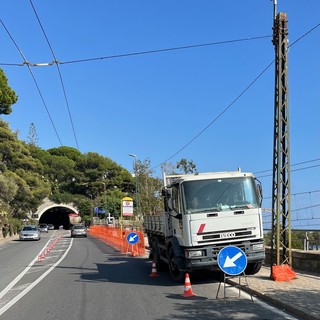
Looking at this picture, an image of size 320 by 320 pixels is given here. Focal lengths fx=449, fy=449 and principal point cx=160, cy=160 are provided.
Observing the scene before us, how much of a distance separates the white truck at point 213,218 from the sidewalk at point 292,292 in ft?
2.73

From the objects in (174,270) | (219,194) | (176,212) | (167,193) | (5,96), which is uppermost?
(5,96)

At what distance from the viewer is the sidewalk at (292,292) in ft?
25.8

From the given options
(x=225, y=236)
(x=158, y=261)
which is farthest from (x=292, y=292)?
(x=158, y=261)

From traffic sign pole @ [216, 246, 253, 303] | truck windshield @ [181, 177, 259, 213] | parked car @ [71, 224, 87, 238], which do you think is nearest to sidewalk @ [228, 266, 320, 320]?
traffic sign pole @ [216, 246, 253, 303]

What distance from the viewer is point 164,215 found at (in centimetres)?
1379

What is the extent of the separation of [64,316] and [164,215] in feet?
20.0

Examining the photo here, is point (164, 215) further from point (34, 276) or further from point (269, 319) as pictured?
point (269, 319)

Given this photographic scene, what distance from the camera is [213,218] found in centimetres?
1155

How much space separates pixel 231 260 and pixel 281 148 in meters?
4.05

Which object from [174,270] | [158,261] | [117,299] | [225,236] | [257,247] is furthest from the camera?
[158,261]

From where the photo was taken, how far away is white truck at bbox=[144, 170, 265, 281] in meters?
11.4

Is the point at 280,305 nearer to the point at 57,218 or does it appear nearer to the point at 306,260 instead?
the point at 306,260

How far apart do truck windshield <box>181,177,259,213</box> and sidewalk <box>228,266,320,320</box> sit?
6.56 ft

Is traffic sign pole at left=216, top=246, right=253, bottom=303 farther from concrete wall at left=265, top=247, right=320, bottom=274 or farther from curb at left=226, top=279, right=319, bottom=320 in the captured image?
concrete wall at left=265, top=247, right=320, bottom=274
